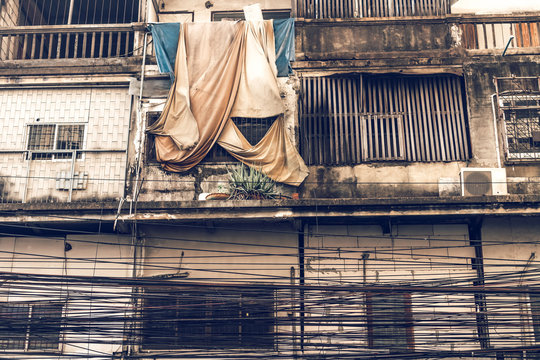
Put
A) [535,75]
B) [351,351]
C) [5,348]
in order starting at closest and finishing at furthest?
[351,351]
[5,348]
[535,75]

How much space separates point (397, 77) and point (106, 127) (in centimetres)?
549

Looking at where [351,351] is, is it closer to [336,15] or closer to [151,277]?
[151,277]

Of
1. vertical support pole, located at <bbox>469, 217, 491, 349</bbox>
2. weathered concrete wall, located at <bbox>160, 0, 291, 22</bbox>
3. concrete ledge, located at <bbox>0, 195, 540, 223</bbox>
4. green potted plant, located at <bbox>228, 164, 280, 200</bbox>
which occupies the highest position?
weathered concrete wall, located at <bbox>160, 0, 291, 22</bbox>

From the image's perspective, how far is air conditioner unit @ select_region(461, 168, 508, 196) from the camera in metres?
11.2

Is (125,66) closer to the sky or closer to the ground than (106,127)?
closer to the sky

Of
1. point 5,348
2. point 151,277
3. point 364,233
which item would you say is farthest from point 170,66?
point 5,348

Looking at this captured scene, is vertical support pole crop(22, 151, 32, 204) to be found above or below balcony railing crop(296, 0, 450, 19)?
below

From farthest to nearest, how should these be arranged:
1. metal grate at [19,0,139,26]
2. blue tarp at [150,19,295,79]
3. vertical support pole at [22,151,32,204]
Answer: metal grate at [19,0,139,26]
blue tarp at [150,19,295,79]
vertical support pole at [22,151,32,204]

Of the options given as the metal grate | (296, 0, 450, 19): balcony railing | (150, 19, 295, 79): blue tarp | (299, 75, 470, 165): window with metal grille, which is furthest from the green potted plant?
the metal grate

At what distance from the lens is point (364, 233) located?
11641 mm

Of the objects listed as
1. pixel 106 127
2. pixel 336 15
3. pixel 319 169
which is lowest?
pixel 319 169

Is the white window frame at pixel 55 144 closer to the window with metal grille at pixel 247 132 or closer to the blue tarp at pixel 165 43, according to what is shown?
the blue tarp at pixel 165 43

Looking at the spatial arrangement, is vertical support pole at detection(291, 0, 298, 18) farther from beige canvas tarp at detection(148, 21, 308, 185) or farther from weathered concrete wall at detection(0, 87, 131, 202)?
weathered concrete wall at detection(0, 87, 131, 202)

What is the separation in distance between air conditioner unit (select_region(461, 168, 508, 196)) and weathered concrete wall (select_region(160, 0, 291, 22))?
5.30 metres
